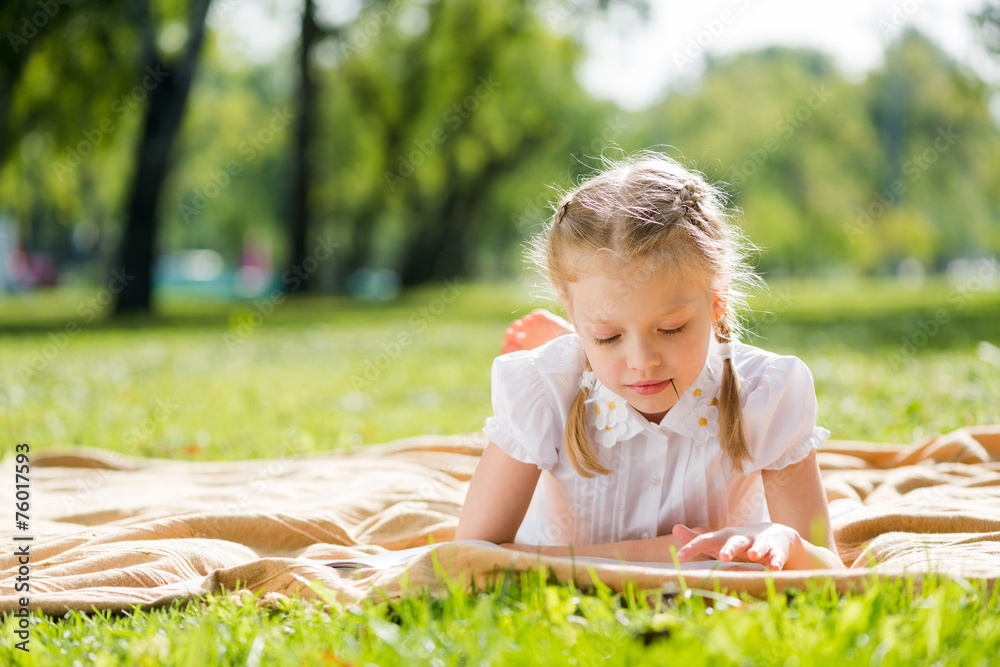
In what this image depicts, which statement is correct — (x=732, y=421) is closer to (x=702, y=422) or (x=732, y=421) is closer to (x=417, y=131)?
(x=702, y=422)

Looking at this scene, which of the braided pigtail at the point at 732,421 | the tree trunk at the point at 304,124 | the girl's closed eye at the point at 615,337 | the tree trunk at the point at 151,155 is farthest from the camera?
the tree trunk at the point at 304,124

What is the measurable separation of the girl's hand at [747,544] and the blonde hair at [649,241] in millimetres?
312

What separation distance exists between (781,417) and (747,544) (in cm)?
52

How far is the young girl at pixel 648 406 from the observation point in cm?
252

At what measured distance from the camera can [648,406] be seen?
8.58 ft

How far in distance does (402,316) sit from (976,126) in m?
20.4
